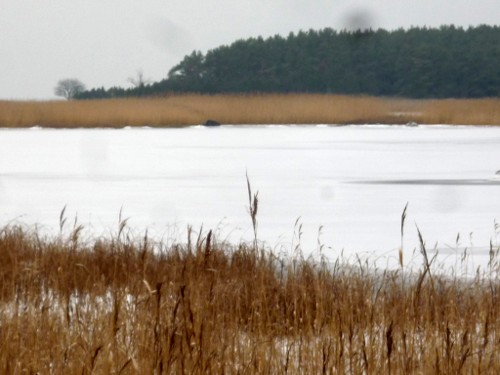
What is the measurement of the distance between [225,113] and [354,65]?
1780 centimetres

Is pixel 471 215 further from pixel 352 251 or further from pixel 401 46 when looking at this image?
pixel 401 46

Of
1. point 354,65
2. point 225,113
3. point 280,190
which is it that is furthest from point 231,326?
point 354,65

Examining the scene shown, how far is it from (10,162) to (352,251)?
11.1m

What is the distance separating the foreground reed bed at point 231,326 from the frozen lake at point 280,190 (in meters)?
0.52

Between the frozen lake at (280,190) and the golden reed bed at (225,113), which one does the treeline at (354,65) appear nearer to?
the golden reed bed at (225,113)

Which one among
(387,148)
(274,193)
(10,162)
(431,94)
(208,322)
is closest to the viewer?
(208,322)

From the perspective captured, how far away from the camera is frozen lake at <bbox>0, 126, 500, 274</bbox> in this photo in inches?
313

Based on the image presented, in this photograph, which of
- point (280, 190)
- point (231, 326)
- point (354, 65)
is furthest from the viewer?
point (354, 65)

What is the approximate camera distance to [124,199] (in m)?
10.7

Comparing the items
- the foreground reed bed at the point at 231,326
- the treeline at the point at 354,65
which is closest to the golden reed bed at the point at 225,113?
the treeline at the point at 354,65

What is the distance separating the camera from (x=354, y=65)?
50.5 m

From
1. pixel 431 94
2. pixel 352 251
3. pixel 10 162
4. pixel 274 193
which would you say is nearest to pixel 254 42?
pixel 431 94

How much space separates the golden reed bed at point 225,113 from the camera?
30.1 m

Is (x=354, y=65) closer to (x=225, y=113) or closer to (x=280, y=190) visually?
(x=225, y=113)
